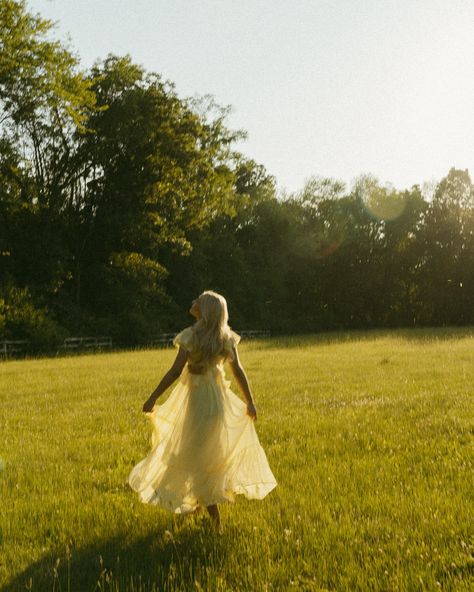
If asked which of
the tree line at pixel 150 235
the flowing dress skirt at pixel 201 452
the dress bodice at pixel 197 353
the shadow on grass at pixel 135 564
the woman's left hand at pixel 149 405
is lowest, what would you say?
the shadow on grass at pixel 135 564

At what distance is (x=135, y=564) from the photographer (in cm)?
502

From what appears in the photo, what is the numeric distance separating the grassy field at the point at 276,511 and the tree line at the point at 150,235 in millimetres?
27116

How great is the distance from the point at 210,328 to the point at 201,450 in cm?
114

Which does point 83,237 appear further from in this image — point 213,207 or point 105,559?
point 105,559

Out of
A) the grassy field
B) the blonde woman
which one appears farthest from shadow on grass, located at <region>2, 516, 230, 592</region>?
the blonde woman

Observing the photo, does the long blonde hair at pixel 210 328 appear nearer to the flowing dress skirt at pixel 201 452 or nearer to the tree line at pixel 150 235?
the flowing dress skirt at pixel 201 452

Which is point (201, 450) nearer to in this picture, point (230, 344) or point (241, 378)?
point (241, 378)

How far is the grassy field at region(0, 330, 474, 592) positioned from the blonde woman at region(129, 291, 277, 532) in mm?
360

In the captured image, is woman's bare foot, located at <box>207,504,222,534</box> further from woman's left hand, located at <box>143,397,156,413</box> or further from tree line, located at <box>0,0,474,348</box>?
tree line, located at <box>0,0,474,348</box>

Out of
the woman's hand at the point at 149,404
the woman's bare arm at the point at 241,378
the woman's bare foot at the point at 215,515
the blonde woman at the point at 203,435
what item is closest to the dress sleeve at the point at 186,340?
the blonde woman at the point at 203,435

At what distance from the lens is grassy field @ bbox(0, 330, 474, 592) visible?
15.7 ft

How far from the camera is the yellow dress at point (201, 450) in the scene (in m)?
5.75

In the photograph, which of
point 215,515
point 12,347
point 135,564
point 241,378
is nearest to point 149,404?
point 241,378

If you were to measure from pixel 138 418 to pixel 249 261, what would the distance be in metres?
54.5
